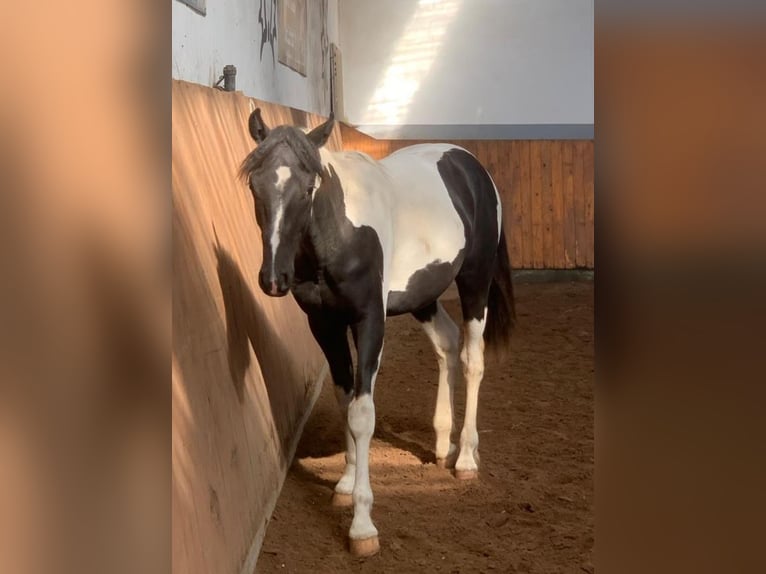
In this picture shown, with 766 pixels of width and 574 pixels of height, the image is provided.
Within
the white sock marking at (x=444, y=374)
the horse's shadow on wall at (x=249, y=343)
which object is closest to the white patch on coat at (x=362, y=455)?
the horse's shadow on wall at (x=249, y=343)

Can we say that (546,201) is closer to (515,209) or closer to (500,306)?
(515,209)

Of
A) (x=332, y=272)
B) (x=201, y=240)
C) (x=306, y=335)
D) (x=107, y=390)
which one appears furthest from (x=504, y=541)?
(x=107, y=390)

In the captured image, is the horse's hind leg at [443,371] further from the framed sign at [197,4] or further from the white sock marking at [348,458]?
the framed sign at [197,4]

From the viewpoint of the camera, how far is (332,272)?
2.76 meters

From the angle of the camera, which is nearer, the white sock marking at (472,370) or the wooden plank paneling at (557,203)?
the white sock marking at (472,370)

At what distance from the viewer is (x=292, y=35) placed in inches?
266

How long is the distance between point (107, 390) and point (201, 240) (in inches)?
79.9

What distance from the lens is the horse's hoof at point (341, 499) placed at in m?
3.13

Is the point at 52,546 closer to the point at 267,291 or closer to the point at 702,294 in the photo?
the point at 702,294

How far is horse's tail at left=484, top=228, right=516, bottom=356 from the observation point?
4012 mm

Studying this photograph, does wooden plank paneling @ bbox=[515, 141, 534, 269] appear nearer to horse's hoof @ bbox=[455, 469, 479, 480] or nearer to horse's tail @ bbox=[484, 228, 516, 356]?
horse's tail @ bbox=[484, 228, 516, 356]

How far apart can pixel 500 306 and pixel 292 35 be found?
12.6 feet

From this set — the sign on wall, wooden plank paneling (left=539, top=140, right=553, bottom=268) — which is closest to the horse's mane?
the sign on wall

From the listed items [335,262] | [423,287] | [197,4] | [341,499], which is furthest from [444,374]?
[197,4]
